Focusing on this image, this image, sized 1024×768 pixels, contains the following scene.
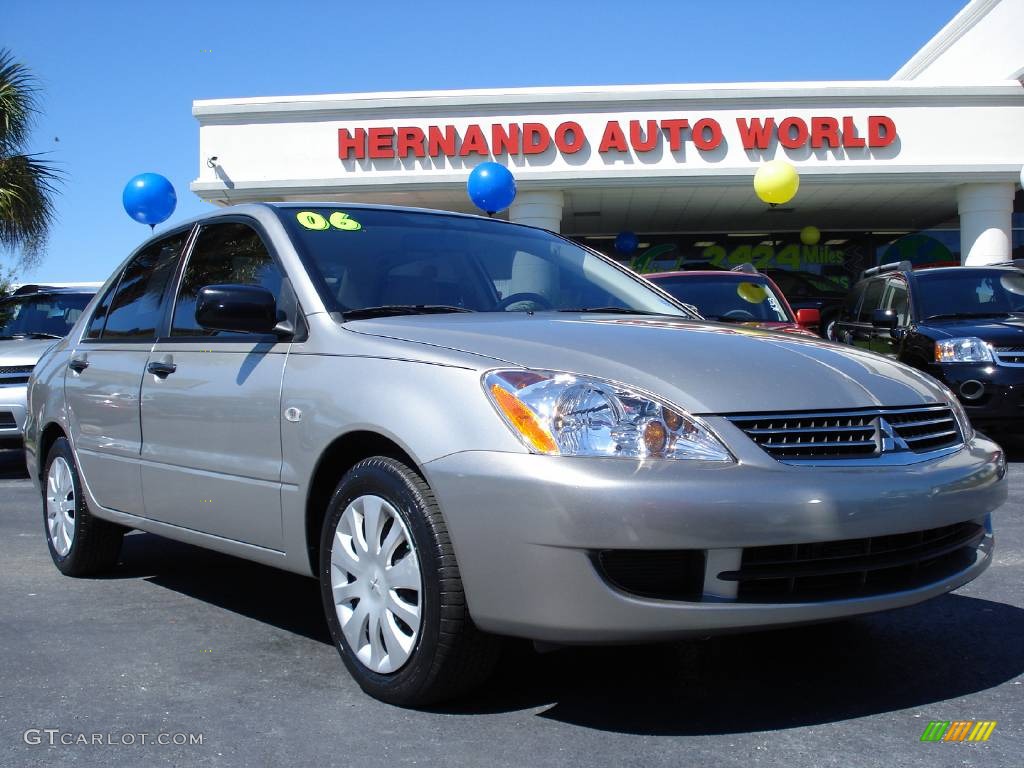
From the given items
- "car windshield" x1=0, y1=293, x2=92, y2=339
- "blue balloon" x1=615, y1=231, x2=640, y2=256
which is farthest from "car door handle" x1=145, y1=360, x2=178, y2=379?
"blue balloon" x1=615, y1=231, x2=640, y2=256

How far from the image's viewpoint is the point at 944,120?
20.7 metres

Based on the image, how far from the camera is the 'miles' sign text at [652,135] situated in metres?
20.5

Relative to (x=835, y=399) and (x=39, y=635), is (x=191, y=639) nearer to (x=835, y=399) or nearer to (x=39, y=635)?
(x=39, y=635)

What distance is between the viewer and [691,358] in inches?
123

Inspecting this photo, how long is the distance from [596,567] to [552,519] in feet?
0.56

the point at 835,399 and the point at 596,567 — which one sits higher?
the point at 835,399

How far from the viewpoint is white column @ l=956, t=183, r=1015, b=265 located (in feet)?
68.4

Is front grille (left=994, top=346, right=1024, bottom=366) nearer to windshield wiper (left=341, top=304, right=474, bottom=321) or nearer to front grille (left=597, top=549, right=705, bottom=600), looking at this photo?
windshield wiper (left=341, top=304, right=474, bottom=321)

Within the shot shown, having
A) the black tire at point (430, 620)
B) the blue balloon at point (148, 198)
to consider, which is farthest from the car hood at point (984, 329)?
the blue balloon at point (148, 198)

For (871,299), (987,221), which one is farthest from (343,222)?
(987,221)

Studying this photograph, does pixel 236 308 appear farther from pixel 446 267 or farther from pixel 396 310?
pixel 446 267

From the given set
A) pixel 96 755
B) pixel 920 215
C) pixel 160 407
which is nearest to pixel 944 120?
pixel 920 215

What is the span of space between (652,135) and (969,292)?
11.5 m

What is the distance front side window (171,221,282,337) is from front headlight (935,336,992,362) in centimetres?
638
